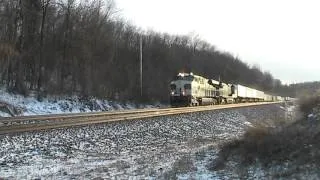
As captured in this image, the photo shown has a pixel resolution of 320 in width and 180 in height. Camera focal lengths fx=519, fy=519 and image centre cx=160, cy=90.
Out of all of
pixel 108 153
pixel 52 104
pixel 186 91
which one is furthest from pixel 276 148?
pixel 186 91

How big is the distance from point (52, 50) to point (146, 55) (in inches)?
1443

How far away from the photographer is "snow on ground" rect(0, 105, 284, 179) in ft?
45.9

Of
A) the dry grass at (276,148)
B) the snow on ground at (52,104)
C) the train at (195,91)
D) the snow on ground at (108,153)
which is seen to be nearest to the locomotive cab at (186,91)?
the train at (195,91)

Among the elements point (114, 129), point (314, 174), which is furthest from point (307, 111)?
point (114, 129)

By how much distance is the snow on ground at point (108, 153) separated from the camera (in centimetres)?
1398

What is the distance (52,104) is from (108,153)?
91.1ft

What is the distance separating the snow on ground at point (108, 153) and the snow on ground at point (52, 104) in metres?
14.3

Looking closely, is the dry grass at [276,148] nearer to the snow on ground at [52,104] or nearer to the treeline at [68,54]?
the snow on ground at [52,104]

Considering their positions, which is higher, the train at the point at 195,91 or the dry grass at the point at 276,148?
the train at the point at 195,91

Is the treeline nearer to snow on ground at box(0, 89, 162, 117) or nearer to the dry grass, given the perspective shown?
snow on ground at box(0, 89, 162, 117)

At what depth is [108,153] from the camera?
18.5m

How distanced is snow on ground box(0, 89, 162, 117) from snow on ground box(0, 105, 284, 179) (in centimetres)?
1429

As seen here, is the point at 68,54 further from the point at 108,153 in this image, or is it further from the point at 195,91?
the point at 108,153

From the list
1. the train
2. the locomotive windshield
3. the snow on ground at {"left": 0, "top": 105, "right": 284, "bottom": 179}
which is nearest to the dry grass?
the snow on ground at {"left": 0, "top": 105, "right": 284, "bottom": 179}
